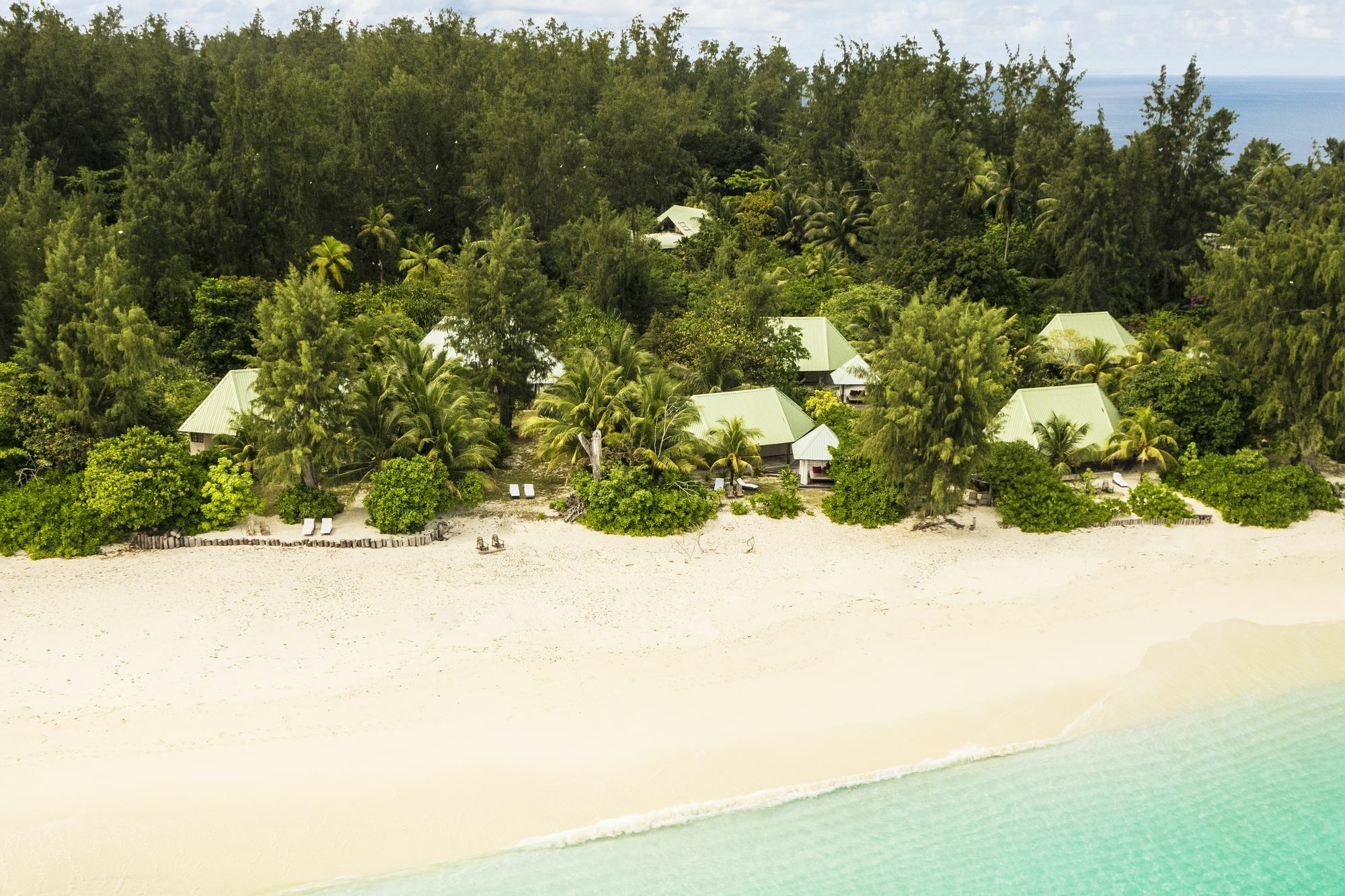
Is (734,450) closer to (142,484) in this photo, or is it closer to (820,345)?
(820,345)

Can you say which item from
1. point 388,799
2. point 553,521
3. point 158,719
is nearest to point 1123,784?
point 388,799

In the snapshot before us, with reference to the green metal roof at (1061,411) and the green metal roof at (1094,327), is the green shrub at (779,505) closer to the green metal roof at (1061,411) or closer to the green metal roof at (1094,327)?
the green metal roof at (1061,411)

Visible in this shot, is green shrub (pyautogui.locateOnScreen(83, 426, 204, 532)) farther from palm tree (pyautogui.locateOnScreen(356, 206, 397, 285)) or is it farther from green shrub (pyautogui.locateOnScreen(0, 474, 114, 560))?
palm tree (pyautogui.locateOnScreen(356, 206, 397, 285))

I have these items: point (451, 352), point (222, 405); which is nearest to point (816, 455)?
point (451, 352)

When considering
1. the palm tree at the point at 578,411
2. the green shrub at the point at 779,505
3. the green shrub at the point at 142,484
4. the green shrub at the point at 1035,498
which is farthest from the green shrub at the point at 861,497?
the green shrub at the point at 142,484

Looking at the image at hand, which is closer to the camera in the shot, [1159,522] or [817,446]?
[1159,522]

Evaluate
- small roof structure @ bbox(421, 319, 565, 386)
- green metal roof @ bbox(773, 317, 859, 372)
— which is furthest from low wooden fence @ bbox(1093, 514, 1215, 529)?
small roof structure @ bbox(421, 319, 565, 386)
